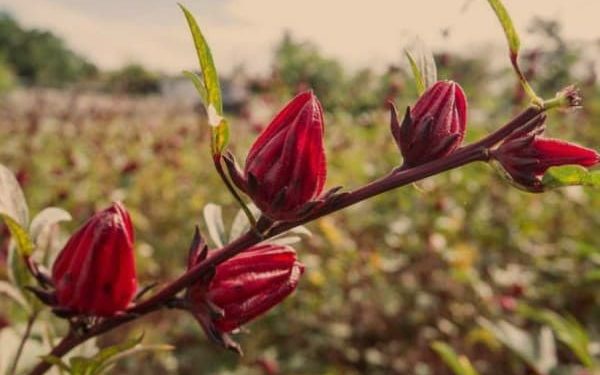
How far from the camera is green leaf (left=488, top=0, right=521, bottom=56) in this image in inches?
20.3

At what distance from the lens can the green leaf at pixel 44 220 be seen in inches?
24.0

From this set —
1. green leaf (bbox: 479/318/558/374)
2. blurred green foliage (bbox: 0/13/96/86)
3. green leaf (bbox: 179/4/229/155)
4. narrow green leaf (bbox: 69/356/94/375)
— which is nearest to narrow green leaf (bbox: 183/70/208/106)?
green leaf (bbox: 179/4/229/155)

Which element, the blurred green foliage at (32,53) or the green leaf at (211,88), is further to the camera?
the blurred green foliage at (32,53)

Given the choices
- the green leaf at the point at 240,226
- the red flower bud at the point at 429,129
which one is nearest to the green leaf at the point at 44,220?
the green leaf at the point at 240,226

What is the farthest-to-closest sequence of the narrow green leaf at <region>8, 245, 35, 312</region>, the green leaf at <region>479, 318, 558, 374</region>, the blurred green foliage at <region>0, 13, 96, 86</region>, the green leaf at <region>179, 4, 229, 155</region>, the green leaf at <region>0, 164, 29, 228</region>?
the blurred green foliage at <region>0, 13, 96, 86</region> → the green leaf at <region>479, 318, 558, 374</region> → the narrow green leaf at <region>8, 245, 35, 312</region> → the green leaf at <region>0, 164, 29, 228</region> → the green leaf at <region>179, 4, 229, 155</region>

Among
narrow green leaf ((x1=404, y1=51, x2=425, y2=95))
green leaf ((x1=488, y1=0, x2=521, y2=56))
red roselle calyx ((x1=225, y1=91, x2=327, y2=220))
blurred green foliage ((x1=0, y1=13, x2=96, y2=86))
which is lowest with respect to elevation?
blurred green foliage ((x1=0, y1=13, x2=96, y2=86))

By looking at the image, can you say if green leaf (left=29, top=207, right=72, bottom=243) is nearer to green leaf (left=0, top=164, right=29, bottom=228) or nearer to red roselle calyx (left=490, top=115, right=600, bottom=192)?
green leaf (left=0, top=164, right=29, bottom=228)

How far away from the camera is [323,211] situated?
50 centimetres

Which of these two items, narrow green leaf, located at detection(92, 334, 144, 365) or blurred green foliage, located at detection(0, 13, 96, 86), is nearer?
narrow green leaf, located at detection(92, 334, 144, 365)

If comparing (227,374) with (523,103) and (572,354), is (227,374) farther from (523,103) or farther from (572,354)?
(523,103)

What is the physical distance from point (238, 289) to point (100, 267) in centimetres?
10

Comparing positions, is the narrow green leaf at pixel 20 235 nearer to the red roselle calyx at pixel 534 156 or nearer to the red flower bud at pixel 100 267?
the red flower bud at pixel 100 267

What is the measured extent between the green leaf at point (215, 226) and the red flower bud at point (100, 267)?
7 centimetres

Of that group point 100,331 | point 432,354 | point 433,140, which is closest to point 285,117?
point 433,140
